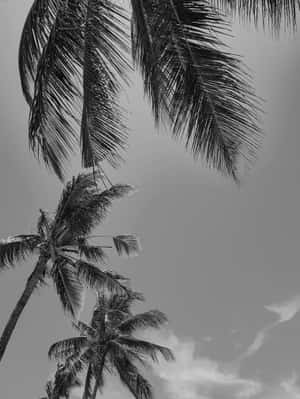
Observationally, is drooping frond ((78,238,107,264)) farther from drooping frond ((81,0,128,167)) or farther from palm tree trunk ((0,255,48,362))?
drooping frond ((81,0,128,167))

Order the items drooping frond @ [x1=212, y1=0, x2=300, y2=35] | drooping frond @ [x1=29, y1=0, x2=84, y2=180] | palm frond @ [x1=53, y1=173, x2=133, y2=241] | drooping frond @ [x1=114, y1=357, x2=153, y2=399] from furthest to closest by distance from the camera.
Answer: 1. drooping frond @ [x1=114, y1=357, x2=153, y2=399]
2. palm frond @ [x1=53, y1=173, x2=133, y2=241]
3. drooping frond @ [x1=29, y1=0, x2=84, y2=180]
4. drooping frond @ [x1=212, y1=0, x2=300, y2=35]

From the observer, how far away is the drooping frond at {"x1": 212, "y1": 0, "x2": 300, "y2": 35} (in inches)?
146

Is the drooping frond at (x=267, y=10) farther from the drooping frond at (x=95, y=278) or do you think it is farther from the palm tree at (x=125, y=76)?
the drooping frond at (x=95, y=278)

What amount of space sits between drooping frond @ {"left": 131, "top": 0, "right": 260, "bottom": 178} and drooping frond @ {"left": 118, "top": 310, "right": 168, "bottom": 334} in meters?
20.6

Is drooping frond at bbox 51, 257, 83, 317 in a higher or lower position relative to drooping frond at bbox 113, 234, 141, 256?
lower

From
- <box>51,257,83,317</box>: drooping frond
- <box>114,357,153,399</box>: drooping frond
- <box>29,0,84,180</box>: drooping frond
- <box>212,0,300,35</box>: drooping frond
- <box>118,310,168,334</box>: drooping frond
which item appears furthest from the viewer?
<box>118,310,168,334</box>: drooping frond

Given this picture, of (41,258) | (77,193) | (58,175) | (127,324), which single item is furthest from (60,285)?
(58,175)

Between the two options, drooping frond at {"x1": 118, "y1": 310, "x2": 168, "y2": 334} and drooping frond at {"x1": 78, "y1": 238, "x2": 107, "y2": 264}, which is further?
drooping frond at {"x1": 118, "y1": 310, "x2": 168, "y2": 334}

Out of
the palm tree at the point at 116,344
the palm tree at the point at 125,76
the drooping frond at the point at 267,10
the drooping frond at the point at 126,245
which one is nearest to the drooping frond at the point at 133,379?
the palm tree at the point at 116,344

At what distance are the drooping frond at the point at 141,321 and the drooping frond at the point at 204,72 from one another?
20.6 metres

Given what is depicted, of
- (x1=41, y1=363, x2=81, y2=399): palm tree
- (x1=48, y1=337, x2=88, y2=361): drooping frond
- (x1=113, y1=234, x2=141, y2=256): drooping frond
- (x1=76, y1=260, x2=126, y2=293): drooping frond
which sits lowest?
(x1=41, y1=363, x2=81, y2=399): palm tree

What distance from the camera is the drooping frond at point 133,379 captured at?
910 inches

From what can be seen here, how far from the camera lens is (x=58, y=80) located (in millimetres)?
4930

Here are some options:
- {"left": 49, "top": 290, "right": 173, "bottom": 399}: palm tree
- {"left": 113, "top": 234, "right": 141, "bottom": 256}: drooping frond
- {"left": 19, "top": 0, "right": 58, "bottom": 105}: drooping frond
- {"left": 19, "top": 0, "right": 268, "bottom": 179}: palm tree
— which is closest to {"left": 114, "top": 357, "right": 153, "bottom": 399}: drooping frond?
{"left": 49, "top": 290, "right": 173, "bottom": 399}: palm tree
